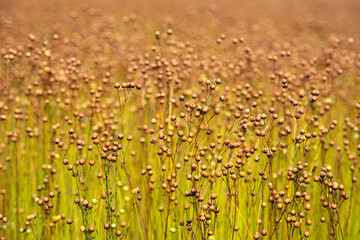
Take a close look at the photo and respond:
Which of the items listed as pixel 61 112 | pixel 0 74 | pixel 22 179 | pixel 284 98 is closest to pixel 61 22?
pixel 0 74

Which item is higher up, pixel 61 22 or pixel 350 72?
pixel 61 22

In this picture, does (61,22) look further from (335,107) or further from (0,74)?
(335,107)

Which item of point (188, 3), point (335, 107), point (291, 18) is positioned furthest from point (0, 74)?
point (188, 3)

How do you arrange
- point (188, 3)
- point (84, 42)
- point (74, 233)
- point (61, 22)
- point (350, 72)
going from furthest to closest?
point (188, 3) < point (61, 22) < point (84, 42) < point (350, 72) < point (74, 233)

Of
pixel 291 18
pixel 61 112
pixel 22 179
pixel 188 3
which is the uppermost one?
pixel 188 3

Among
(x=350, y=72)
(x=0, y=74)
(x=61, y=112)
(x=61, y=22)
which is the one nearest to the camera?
(x=61, y=112)

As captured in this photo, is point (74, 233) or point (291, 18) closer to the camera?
point (74, 233)

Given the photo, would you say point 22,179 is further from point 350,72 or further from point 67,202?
point 350,72
